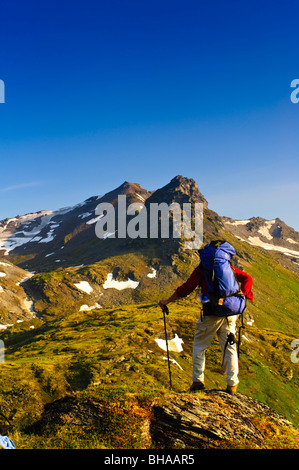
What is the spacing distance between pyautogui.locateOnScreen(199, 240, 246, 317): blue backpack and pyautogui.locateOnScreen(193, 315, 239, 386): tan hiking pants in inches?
18.3

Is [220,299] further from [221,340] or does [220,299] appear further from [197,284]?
[221,340]

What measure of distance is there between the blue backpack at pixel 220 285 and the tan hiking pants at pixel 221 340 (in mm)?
465

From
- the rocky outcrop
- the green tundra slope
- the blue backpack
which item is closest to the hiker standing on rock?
the blue backpack

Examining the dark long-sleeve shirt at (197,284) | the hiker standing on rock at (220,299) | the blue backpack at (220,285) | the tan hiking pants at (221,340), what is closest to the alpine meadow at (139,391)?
the tan hiking pants at (221,340)

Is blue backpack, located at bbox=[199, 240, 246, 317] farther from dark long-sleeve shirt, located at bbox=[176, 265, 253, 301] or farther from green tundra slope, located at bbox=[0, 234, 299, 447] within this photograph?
green tundra slope, located at bbox=[0, 234, 299, 447]

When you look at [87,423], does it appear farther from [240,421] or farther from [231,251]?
[231,251]

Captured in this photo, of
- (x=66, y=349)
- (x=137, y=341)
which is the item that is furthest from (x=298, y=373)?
(x=66, y=349)

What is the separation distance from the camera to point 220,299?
1077cm

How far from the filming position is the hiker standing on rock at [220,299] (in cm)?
1084

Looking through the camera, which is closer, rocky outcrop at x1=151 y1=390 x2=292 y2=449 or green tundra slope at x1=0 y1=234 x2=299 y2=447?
rocky outcrop at x1=151 y1=390 x2=292 y2=449

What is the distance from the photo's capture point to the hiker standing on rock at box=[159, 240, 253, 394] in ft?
35.6

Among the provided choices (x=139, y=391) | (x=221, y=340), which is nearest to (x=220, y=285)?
(x=221, y=340)

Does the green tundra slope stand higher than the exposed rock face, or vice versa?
the exposed rock face
